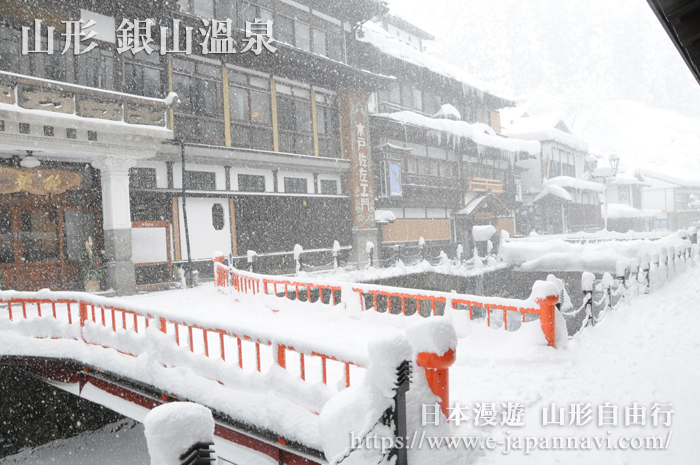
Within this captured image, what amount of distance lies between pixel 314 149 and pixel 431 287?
26.6 ft

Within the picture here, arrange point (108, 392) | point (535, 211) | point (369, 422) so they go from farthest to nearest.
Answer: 1. point (535, 211)
2. point (108, 392)
3. point (369, 422)

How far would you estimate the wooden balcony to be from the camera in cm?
2831

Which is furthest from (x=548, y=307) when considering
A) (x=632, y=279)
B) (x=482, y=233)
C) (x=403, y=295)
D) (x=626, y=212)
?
(x=626, y=212)

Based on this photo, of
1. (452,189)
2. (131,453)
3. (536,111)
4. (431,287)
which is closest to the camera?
(131,453)

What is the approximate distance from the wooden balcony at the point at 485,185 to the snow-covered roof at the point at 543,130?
8224 mm

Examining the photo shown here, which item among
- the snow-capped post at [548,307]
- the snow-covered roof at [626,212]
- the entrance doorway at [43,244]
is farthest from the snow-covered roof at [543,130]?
the snow-capped post at [548,307]

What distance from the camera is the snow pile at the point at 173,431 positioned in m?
1.90

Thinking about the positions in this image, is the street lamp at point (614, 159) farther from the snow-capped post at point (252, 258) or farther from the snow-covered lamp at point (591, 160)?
the snow-capped post at point (252, 258)

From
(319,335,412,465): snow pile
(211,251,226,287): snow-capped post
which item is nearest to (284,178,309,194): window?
(211,251,226,287): snow-capped post

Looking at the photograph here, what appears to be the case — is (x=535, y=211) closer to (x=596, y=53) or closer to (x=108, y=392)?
(x=108, y=392)

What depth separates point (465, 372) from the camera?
5.68 meters

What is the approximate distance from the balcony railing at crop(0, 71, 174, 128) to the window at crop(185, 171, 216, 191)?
2.51 m

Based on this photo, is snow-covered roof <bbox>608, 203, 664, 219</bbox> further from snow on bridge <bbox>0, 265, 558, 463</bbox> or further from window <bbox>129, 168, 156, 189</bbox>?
snow on bridge <bbox>0, 265, 558, 463</bbox>

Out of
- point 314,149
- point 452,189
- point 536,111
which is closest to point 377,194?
point 314,149
